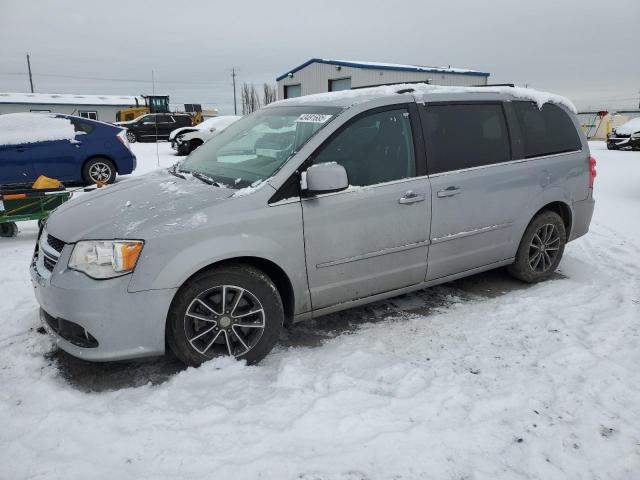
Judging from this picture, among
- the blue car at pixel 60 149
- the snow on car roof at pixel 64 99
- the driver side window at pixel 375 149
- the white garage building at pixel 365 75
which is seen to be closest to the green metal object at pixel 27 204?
the blue car at pixel 60 149

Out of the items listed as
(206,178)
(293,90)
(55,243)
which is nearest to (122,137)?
(206,178)

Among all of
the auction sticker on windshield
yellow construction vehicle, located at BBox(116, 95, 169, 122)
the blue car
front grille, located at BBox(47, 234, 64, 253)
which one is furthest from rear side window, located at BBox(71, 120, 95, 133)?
yellow construction vehicle, located at BBox(116, 95, 169, 122)

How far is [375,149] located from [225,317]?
1613 mm

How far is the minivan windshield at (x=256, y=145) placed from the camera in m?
3.35

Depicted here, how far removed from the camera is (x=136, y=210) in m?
3.03

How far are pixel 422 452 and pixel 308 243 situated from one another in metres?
1.46

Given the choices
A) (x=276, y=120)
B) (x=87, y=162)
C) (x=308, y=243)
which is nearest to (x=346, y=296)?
(x=308, y=243)

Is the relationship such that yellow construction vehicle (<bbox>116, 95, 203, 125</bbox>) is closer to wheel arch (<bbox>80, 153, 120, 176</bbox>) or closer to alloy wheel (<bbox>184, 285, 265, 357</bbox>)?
wheel arch (<bbox>80, 153, 120, 176</bbox>)

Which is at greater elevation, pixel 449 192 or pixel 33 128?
pixel 33 128

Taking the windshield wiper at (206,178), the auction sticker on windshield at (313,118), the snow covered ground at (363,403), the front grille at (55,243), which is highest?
the auction sticker on windshield at (313,118)

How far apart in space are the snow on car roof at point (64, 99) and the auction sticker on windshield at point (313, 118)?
50.3m

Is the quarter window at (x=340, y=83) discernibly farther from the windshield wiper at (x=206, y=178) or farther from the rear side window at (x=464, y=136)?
the windshield wiper at (x=206, y=178)

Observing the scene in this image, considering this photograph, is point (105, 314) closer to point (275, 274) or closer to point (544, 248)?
point (275, 274)

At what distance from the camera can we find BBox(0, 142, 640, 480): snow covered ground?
7.54 ft
